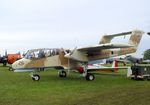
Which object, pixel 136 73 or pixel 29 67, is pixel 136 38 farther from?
pixel 29 67

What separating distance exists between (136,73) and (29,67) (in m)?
7.19

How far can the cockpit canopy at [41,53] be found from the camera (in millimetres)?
24094

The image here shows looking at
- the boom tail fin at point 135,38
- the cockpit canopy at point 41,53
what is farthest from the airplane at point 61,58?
the boom tail fin at point 135,38

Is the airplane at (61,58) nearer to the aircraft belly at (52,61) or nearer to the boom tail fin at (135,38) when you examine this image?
the aircraft belly at (52,61)

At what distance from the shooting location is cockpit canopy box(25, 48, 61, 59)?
24.1 meters

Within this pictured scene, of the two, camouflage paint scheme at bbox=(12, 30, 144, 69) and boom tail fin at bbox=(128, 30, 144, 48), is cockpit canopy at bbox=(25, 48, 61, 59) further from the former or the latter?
boom tail fin at bbox=(128, 30, 144, 48)

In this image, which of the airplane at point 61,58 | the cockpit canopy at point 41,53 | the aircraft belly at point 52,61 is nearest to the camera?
the airplane at point 61,58

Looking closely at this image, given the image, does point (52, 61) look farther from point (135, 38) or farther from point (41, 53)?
point (135, 38)

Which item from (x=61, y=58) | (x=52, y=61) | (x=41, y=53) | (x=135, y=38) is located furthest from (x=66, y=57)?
(x=135, y=38)

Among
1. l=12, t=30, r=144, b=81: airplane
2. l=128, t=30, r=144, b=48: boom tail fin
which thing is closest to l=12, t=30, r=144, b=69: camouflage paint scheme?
l=12, t=30, r=144, b=81: airplane

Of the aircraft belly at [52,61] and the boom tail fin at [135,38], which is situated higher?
the boom tail fin at [135,38]

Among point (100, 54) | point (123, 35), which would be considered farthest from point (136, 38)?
point (100, 54)

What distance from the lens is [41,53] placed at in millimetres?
24234

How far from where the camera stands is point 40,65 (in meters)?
24.0
